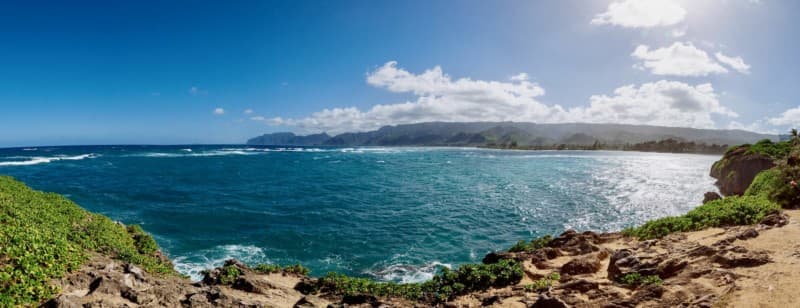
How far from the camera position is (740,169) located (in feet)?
112

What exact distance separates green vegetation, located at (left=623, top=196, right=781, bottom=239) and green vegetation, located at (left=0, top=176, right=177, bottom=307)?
2228cm

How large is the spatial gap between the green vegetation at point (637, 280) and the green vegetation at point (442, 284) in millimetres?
3561

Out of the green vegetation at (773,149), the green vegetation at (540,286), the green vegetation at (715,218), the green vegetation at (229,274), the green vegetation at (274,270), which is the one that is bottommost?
the green vegetation at (274,270)

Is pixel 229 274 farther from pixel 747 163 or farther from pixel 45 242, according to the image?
pixel 747 163

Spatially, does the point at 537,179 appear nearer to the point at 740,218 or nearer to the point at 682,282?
the point at 740,218

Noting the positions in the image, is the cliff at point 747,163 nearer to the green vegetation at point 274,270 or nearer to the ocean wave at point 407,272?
the ocean wave at point 407,272

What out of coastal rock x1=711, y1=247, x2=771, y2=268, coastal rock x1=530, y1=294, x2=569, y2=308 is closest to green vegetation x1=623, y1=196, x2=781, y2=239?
coastal rock x1=711, y1=247, x2=771, y2=268

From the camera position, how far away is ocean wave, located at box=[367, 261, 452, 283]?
56.4ft

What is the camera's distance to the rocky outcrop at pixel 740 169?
3086cm

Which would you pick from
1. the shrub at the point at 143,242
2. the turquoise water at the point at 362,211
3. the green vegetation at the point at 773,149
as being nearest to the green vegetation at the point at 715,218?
the turquoise water at the point at 362,211

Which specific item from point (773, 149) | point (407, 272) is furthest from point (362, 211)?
point (773, 149)

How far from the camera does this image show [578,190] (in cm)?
4103

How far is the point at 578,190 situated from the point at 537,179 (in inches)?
381

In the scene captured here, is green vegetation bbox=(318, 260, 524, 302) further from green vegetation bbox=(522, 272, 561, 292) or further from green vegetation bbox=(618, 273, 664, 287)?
green vegetation bbox=(618, 273, 664, 287)
